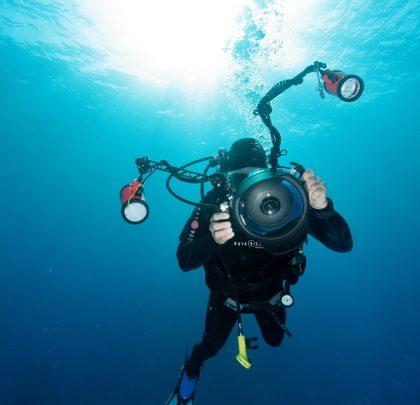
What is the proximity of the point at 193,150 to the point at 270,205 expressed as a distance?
3123 cm

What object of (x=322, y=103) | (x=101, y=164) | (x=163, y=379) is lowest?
(x=163, y=379)

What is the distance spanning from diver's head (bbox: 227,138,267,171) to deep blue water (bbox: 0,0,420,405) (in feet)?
33.4

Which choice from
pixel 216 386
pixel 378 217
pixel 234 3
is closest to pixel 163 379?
pixel 216 386

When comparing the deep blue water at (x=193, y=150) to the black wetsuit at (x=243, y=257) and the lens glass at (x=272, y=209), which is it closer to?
the black wetsuit at (x=243, y=257)

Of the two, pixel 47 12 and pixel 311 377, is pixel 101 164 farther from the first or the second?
pixel 311 377

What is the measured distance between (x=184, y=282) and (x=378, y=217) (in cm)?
6916

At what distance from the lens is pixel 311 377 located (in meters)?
17.5

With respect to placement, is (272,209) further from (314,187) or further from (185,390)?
(185,390)

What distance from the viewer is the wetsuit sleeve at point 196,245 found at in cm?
279

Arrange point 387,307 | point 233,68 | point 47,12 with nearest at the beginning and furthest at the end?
1. point 47,12
2. point 233,68
3. point 387,307

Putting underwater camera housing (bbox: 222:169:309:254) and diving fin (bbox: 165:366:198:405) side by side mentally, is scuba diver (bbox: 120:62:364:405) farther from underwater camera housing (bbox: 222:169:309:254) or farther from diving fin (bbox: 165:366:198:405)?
diving fin (bbox: 165:366:198:405)

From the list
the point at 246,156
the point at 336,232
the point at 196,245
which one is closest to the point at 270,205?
the point at 196,245

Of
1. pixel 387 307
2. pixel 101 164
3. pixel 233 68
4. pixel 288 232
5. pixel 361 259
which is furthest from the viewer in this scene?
pixel 361 259

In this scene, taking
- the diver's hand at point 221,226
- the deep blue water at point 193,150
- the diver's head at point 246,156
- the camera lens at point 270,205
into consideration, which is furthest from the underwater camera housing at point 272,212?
the deep blue water at point 193,150
